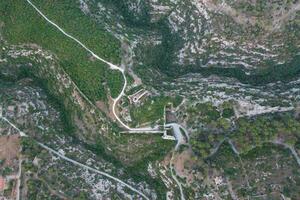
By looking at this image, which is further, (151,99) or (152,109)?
(151,99)

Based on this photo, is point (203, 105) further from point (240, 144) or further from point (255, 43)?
point (255, 43)

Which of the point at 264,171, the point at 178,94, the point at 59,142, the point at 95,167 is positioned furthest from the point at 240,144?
the point at 59,142

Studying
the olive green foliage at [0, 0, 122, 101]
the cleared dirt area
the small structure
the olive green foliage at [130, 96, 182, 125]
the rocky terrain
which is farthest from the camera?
the olive green foliage at [0, 0, 122, 101]

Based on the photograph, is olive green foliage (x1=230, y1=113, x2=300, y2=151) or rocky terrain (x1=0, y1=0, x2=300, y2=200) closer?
olive green foliage (x1=230, y1=113, x2=300, y2=151)

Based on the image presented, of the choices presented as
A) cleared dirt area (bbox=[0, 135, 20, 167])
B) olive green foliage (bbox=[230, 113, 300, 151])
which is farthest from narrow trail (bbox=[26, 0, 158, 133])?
cleared dirt area (bbox=[0, 135, 20, 167])

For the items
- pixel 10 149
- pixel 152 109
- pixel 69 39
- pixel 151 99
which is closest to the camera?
pixel 10 149

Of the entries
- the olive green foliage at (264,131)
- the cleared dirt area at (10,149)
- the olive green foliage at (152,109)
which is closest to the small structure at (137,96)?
the olive green foliage at (152,109)

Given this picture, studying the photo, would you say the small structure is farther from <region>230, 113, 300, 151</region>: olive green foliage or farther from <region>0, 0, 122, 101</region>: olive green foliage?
<region>230, 113, 300, 151</region>: olive green foliage

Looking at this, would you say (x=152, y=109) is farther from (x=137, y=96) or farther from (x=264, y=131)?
(x=264, y=131)

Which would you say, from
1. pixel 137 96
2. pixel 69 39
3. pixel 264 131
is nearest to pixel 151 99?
pixel 137 96
